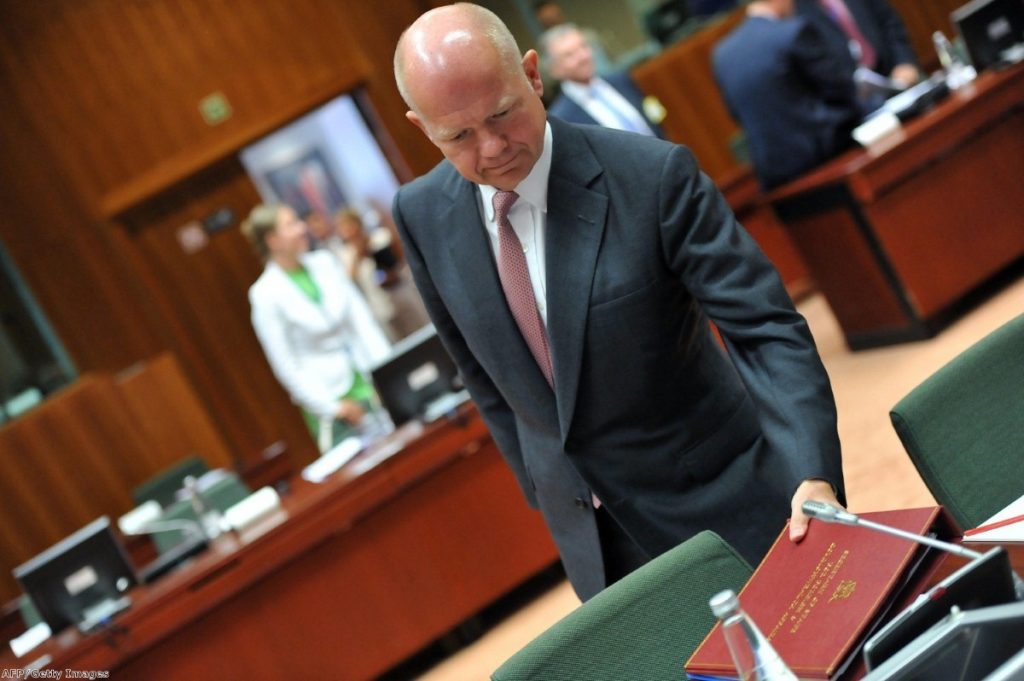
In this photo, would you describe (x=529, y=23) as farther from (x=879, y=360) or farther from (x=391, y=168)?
(x=879, y=360)

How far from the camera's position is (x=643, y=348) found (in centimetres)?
198

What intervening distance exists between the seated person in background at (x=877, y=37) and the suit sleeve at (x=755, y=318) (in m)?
4.99

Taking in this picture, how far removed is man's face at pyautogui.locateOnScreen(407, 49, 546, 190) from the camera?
178 centimetres

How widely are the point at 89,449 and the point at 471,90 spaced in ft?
21.3

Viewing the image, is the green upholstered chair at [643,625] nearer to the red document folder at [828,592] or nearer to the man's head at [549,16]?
the red document folder at [828,592]

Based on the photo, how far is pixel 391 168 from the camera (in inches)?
354

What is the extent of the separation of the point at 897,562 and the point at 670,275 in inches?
26.6

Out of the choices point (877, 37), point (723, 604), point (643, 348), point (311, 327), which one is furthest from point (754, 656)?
point (877, 37)

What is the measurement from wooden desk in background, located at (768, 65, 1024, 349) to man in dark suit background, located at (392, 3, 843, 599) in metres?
3.83

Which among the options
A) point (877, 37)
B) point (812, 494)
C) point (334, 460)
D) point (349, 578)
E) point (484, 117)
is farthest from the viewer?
point (877, 37)

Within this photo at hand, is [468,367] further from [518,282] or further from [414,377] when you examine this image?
[414,377]

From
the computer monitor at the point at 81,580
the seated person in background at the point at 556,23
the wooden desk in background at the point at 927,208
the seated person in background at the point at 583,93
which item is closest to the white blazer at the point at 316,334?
the seated person in background at the point at 583,93

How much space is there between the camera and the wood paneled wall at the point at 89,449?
7.49 metres

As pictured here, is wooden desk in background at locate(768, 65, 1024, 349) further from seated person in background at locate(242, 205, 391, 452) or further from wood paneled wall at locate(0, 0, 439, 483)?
wood paneled wall at locate(0, 0, 439, 483)
